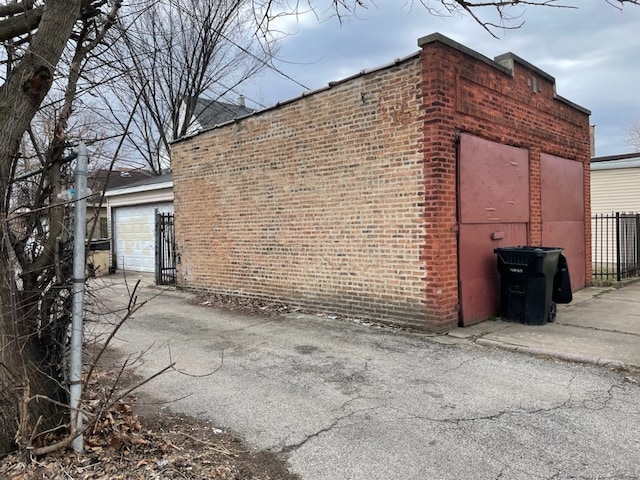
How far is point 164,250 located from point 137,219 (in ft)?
12.1

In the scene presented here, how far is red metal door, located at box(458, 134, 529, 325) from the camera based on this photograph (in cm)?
703

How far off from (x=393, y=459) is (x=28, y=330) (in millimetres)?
2591

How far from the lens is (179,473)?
3000 millimetres

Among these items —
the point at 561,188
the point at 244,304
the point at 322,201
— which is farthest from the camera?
the point at 561,188

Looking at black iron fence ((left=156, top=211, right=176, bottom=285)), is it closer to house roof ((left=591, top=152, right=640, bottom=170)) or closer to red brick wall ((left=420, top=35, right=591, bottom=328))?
red brick wall ((left=420, top=35, right=591, bottom=328))

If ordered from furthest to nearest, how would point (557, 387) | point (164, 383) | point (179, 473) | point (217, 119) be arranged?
point (217, 119) < point (164, 383) < point (557, 387) < point (179, 473)

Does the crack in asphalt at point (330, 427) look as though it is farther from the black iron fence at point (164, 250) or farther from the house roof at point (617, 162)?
the house roof at point (617, 162)

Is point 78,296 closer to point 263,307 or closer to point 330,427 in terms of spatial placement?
point 330,427

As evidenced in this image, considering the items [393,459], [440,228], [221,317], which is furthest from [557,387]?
[221,317]

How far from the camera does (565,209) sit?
32.3 feet

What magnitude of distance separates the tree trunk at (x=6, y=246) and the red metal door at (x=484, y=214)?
5.30 metres

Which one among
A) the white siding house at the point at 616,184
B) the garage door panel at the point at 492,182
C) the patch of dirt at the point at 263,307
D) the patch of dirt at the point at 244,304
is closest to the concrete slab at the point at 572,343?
the patch of dirt at the point at 263,307

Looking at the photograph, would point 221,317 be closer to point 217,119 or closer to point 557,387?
point 557,387

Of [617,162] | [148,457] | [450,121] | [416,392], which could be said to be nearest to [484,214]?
[450,121]
